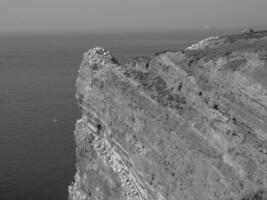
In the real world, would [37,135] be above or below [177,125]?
below

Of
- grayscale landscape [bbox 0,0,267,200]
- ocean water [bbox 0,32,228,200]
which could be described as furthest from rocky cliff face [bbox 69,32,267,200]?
ocean water [bbox 0,32,228,200]

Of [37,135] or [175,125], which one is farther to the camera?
[37,135]

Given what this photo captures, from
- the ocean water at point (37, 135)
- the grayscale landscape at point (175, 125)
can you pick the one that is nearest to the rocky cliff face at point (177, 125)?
the grayscale landscape at point (175, 125)

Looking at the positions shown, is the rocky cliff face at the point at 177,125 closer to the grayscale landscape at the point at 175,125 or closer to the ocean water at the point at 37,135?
the grayscale landscape at the point at 175,125

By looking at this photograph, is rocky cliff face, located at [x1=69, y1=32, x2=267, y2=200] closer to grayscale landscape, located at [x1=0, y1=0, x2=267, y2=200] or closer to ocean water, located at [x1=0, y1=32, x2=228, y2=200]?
grayscale landscape, located at [x1=0, y1=0, x2=267, y2=200]

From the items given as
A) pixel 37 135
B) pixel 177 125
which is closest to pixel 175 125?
pixel 177 125

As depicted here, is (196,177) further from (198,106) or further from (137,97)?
(137,97)

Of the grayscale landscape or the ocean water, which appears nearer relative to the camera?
the grayscale landscape

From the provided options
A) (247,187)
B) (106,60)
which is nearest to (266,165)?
(247,187)

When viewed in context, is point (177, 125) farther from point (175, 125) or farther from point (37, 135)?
point (37, 135)
